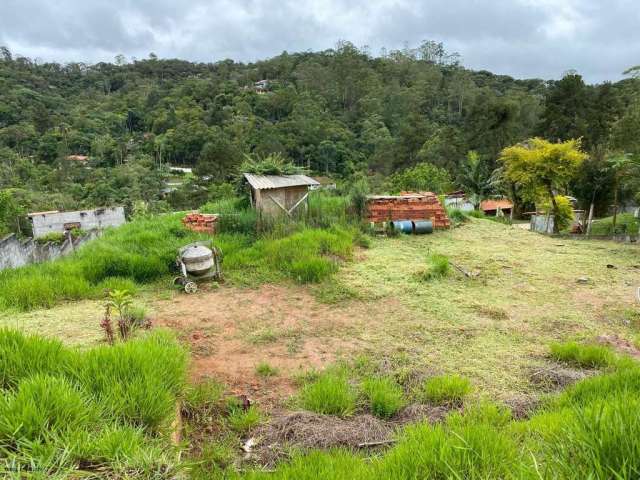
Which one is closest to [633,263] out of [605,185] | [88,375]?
[88,375]

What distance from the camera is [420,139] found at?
33594 mm

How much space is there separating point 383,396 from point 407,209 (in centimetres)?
751

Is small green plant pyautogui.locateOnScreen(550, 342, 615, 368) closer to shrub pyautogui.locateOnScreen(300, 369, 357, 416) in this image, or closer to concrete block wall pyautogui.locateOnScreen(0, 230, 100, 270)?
shrub pyautogui.locateOnScreen(300, 369, 357, 416)

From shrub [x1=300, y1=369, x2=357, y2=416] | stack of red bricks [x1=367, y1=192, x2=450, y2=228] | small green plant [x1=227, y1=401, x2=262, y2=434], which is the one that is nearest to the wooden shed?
stack of red bricks [x1=367, y1=192, x2=450, y2=228]

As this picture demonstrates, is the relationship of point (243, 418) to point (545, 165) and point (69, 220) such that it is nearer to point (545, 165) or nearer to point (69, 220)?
point (545, 165)

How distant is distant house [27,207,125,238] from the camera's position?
23.1 m

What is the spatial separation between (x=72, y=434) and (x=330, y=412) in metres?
1.61

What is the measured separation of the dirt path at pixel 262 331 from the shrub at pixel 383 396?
652 millimetres

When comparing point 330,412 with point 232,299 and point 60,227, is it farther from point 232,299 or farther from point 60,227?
point 60,227

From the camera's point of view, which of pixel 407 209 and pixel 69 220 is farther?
pixel 69 220

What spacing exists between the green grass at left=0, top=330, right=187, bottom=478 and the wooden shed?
593 cm

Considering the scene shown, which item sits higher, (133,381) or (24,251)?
(133,381)

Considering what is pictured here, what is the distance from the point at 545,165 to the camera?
13438mm

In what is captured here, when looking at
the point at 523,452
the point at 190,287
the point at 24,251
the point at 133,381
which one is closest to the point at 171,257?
the point at 190,287
